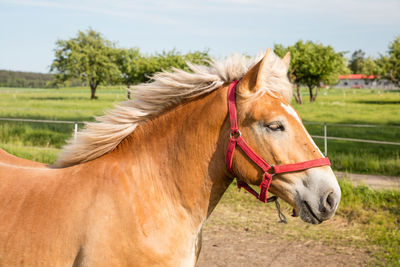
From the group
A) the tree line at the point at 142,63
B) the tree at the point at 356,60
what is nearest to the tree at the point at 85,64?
the tree line at the point at 142,63

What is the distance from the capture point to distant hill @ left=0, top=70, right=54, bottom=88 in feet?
372

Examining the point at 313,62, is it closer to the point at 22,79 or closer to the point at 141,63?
the point at 141,63

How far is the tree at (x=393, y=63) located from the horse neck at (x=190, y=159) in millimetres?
43169

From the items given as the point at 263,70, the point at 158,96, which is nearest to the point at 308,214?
the point at 263,70

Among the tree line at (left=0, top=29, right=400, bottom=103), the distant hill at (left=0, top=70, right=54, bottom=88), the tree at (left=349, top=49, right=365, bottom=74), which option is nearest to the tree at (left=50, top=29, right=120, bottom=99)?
the tree line at (left=0, top=29, right=400, bottom=103)

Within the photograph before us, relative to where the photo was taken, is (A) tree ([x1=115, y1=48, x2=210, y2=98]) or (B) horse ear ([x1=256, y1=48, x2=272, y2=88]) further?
(A) tree ([x1=115, y1=48, x2=210, y2=98])

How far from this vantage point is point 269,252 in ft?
15.8

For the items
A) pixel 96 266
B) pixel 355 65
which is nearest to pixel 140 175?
pixel 96 266

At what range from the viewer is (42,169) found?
2.24 m

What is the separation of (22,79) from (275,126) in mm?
133344

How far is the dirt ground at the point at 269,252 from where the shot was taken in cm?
454

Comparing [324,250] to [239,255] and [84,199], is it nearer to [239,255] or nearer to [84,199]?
[239,255]

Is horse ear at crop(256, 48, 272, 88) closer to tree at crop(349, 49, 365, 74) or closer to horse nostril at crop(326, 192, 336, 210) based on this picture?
horse nostril at crop(326, 192, 336, 210)

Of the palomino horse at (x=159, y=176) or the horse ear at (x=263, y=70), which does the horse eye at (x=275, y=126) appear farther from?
the horse ear at (x=263, y=70)
